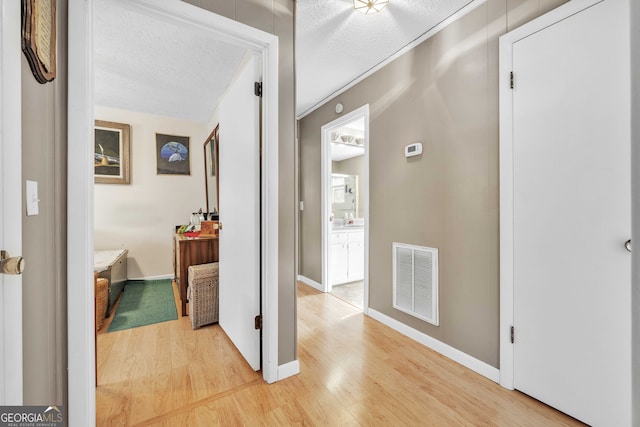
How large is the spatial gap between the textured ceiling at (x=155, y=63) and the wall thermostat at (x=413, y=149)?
160 centimetres

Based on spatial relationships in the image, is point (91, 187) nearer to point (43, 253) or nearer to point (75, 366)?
point (43, 253)

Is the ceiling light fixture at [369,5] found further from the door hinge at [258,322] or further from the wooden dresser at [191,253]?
the wooden dresser at [191,253]

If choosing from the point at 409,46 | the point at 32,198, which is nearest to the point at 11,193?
the point at 32,198

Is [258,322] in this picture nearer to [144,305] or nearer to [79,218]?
[79,218]

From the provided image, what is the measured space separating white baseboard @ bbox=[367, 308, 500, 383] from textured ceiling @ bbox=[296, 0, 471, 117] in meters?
2.35

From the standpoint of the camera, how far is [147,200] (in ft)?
13.0

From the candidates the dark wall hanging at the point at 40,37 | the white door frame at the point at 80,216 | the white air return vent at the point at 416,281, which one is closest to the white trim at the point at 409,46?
the white air return vent at the point at 416,281

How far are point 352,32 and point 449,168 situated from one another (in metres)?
1.27

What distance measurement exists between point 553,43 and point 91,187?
7.68ft

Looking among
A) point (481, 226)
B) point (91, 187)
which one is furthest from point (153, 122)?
point (481, 226)

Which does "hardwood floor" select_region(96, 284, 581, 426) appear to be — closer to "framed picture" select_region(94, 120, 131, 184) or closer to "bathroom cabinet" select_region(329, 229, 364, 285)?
"bathroom cabinet" select_region(329, 229, 364, 285)

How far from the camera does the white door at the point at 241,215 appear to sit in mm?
1734

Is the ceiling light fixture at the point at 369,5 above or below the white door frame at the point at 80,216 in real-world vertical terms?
above

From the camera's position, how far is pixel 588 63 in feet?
4.28
